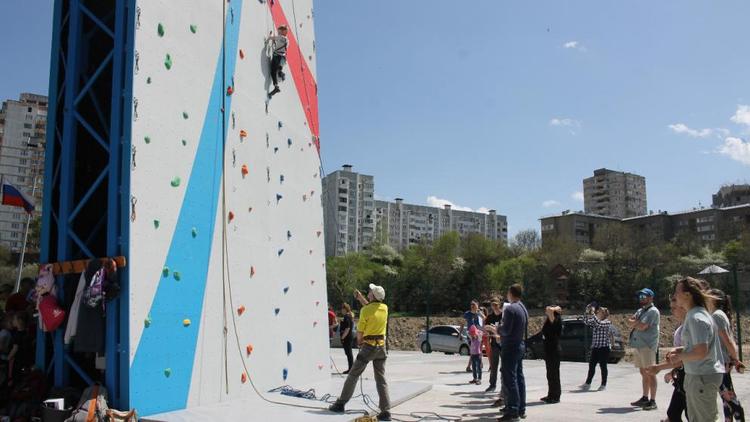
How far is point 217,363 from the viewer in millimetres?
8508

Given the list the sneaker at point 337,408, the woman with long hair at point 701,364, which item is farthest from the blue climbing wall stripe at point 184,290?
the woman with long hair at point 701,364

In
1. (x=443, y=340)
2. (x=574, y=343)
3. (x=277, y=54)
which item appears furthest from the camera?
(x=443, y=340)

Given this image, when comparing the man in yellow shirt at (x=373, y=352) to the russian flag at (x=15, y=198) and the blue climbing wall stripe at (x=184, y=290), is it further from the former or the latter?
the russian flag at (x=15, y=198)

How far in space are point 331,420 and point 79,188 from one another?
4.84 metres

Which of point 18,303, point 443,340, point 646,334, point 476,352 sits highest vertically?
point 18,303

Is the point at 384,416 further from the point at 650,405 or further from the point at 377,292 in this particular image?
the point at 650,405

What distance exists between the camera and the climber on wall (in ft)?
34.8

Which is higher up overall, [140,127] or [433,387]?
[140,127]

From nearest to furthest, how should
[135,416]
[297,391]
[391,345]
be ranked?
[135,416]
[297,391]
[391,345]

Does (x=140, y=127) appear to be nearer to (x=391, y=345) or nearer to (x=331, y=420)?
(x=331, y=420)

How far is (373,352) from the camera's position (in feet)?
25.6

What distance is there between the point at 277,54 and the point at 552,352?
23.5 feet

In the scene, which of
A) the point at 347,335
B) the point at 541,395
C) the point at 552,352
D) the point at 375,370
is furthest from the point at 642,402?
the point at 347,335

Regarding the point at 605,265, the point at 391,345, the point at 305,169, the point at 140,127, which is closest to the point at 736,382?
the point at 305,169
